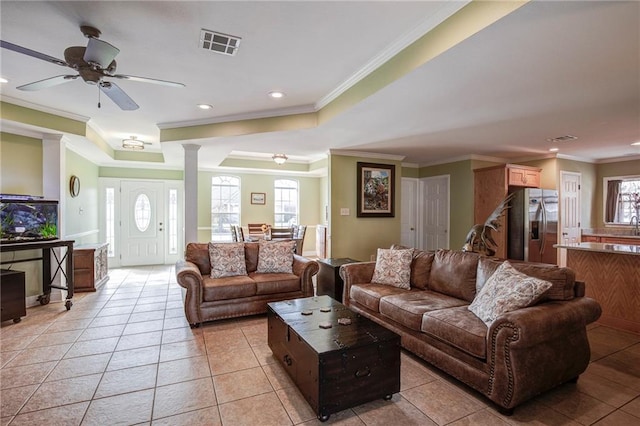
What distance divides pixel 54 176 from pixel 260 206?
4.62m

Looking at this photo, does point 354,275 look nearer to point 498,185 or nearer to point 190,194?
point 190,194

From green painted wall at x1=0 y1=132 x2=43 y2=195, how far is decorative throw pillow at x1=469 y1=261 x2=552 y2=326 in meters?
5.76

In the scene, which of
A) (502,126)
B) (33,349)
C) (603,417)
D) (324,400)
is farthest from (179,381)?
(502,126)

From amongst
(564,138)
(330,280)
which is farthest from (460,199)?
(330,280)

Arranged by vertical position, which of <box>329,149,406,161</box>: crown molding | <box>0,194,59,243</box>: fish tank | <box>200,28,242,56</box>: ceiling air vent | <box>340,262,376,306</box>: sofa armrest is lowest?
<box>340,262,376,306</box>: sofa armrest

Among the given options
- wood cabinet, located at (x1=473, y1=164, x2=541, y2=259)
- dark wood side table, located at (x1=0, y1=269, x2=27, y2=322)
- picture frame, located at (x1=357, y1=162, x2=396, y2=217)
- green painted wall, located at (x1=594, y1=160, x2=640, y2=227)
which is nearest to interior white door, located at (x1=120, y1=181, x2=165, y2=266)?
dark wood side table, located at (x1=0, y1=269, x2=27, y2=322)

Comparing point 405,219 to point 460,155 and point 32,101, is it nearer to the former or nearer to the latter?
point 460,155

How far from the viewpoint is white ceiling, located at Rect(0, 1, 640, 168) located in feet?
6.57

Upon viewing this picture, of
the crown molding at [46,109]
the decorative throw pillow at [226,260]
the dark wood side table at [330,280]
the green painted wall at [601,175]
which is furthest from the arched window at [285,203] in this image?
the green painted wall at [601,175]

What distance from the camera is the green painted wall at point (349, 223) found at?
5.79 metres

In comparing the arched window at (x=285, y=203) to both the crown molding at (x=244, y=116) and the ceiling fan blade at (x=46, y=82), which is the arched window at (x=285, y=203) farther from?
the ceiling fan blade at (x=46, y=82)

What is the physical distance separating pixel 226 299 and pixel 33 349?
5.92ft

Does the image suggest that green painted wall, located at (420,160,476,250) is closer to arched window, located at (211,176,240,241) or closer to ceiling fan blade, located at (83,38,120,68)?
arched window, located at (211,176,240,241)

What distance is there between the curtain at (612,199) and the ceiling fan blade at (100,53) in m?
8.84
